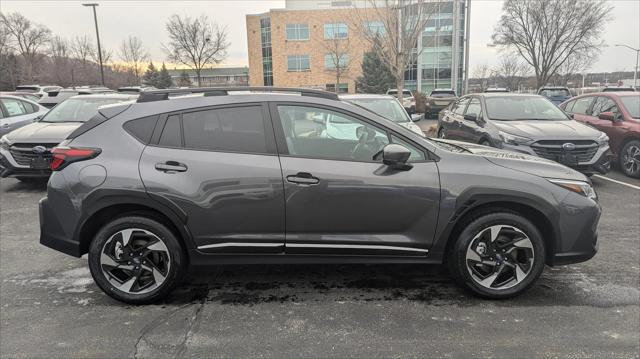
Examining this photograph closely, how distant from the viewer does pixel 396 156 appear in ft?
11.0

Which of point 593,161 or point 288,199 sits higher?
point 288,199

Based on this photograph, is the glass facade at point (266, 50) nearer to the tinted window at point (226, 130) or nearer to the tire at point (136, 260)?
the tinted window at point (226, 130)

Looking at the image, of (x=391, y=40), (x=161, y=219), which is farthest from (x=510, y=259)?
(x=391, y=40)

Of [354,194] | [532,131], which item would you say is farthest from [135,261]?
[532,131]

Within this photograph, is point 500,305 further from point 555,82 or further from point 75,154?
point 555,82

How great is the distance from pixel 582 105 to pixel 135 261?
10.4 meters

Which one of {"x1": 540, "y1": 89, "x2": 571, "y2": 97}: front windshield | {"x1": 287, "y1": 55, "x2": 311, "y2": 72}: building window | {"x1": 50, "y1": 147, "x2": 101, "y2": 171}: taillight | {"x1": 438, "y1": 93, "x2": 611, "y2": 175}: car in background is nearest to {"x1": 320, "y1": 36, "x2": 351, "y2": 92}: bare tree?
{"x1": 287, "y1": 55, "x2": 311, "y2": 72}: building window

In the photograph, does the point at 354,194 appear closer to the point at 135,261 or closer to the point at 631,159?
the point at 135,261

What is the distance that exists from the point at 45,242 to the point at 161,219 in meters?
1.01

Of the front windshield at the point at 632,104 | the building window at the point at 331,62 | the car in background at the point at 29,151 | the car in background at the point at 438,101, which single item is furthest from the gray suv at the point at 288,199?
the building window at the point at 331,62

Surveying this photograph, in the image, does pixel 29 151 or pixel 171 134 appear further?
pixel 29 151

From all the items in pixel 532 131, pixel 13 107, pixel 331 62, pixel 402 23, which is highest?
pixel 331 62

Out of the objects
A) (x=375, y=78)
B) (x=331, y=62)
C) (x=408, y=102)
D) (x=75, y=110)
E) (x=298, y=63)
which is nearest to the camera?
(x=75, y=110)

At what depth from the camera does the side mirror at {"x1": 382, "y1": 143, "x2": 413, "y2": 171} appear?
11.0ft
